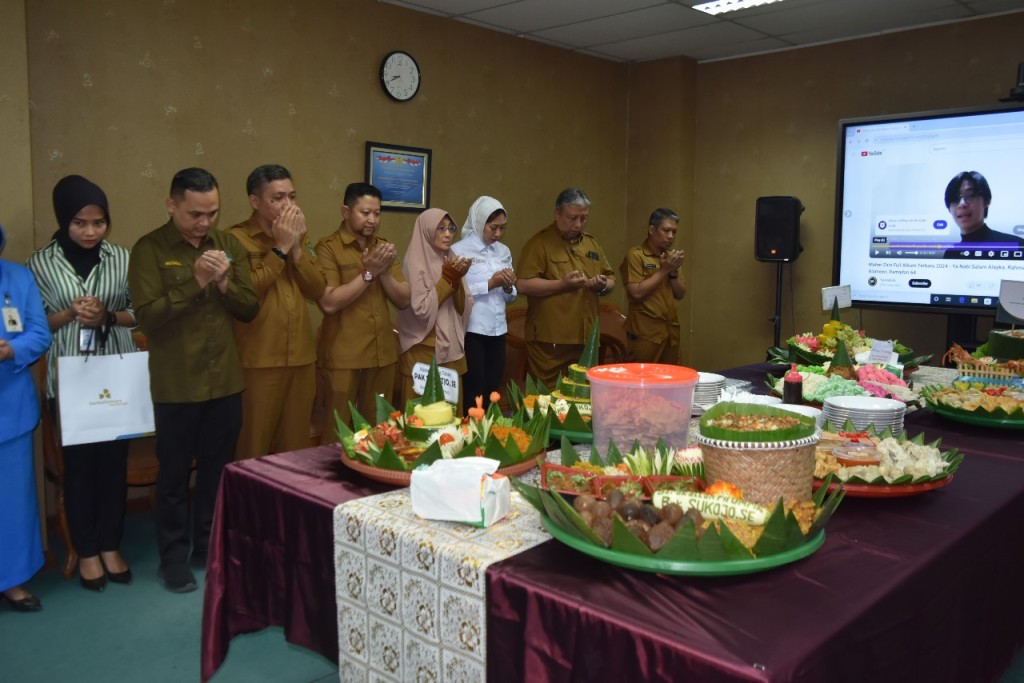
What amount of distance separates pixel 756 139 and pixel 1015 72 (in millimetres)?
1667

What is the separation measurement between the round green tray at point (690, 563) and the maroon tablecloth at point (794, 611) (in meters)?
0.02

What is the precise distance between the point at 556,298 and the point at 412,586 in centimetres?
320

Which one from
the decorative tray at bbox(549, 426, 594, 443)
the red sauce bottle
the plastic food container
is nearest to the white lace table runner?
the plastic food container

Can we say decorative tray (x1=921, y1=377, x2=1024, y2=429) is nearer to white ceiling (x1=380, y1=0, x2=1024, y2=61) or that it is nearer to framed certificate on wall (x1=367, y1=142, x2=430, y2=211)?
white ceiling (x1=380, y1=0, x2=1024, y2=61)

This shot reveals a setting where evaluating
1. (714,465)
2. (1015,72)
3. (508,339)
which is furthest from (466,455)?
(1015,72)

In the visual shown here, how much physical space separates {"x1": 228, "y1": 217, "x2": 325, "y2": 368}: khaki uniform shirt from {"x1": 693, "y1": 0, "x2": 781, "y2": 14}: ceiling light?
2946 millimetres

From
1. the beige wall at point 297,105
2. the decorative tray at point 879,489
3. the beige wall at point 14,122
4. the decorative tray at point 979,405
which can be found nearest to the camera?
the decorative tray at point 879,489

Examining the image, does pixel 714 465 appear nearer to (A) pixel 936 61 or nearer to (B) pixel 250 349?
(B) pixel 250 349

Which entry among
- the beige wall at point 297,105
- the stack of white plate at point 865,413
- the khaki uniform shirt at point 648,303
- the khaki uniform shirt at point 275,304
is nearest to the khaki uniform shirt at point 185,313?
the khaki uniform shirt at point 275,304

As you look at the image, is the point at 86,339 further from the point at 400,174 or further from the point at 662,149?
the point at 662,149

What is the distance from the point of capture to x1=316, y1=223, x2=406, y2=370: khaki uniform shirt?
3400 millimetres

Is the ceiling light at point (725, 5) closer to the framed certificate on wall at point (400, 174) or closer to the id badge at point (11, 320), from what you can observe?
the framed certificate on wall at point (400, 174)

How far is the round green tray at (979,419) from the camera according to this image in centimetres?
214

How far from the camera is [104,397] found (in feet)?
9.38
